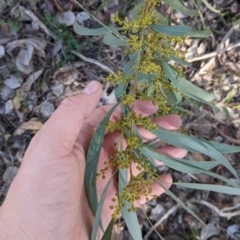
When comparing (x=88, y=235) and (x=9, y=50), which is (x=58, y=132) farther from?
(x=9, y=50)

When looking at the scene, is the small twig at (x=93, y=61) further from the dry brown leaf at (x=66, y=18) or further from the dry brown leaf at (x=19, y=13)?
the dry brown leaf at (x=19, y=13)

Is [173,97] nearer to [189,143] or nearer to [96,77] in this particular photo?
[189,143]

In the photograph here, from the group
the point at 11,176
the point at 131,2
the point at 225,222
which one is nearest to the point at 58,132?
the point at 11,176

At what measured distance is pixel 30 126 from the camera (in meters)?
2.03

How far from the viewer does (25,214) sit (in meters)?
1.44

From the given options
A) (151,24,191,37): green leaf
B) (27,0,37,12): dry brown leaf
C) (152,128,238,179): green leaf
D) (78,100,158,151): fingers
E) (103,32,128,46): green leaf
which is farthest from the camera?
(27,0,37,12): dry brown leaf

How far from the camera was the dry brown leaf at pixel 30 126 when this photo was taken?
2.03 meters

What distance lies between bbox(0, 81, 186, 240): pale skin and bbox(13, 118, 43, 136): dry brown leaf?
0.56 meters

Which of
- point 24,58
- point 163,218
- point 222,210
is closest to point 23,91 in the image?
point 24,58

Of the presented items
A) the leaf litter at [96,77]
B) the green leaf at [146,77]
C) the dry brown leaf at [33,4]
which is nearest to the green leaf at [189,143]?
the green leaf at [146,77]

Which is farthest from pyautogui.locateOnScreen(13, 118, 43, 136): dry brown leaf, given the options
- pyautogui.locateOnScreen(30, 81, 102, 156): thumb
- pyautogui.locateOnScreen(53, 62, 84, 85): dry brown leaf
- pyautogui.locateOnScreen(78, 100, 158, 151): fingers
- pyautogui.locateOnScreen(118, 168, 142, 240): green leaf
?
pyautogui.locateOnScreen(118, 168, 142, 240): green leaf

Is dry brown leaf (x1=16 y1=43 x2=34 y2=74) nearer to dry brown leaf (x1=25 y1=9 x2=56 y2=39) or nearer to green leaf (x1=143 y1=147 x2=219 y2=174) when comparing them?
dry brown leaf (x1=25 y1=9 x2=56 y2=39)

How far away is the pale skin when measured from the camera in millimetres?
1333

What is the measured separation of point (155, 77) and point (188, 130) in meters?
0.90
